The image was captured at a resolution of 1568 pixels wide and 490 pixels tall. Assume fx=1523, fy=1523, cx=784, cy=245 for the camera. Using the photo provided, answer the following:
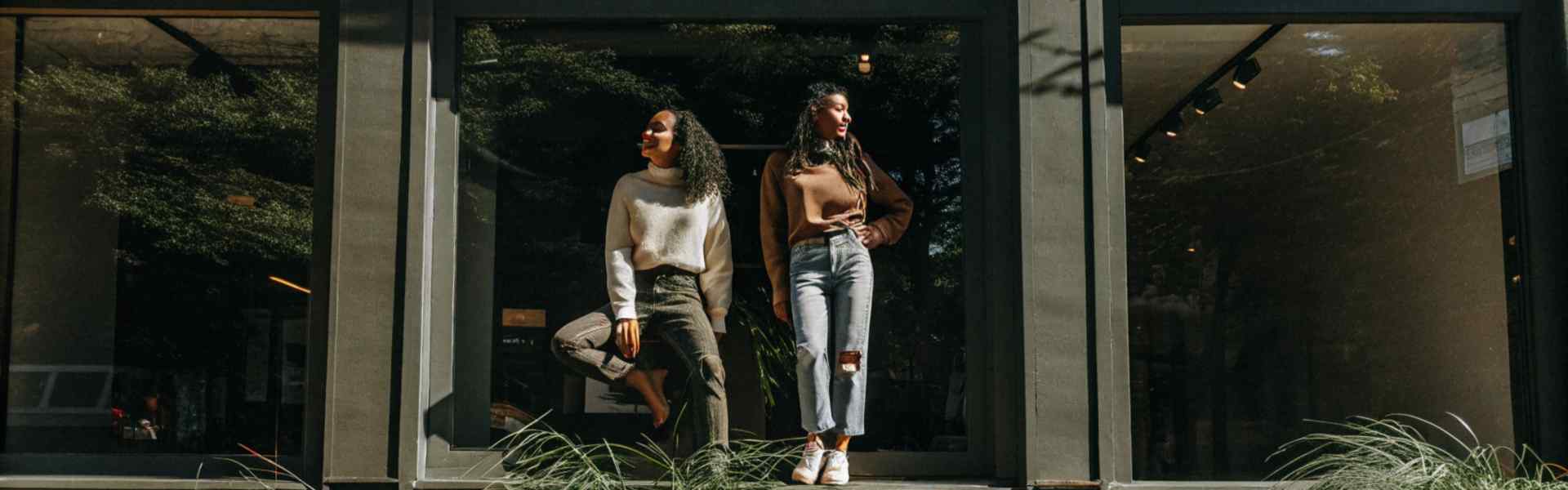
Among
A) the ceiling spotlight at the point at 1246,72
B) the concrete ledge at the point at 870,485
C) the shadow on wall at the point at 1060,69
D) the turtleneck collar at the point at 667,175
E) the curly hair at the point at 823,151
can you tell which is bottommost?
the concrete ledge at the point at 870,485

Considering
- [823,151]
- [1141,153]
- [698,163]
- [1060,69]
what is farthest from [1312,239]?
[698,163]

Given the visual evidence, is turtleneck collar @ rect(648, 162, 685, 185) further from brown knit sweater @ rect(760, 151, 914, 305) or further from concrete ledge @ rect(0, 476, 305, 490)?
concrete ledge @ rect(0, 476, 305, 490)

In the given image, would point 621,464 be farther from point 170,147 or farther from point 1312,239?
point 1312,239

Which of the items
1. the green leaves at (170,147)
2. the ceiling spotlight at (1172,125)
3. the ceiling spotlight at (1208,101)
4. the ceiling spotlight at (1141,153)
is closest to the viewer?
the ceiling spotlight at (1141,153)

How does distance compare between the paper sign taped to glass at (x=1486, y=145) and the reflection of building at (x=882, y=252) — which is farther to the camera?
the paper sign taped to glass at (x=1486, y=145)

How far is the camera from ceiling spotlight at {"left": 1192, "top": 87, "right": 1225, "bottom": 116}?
7191mm

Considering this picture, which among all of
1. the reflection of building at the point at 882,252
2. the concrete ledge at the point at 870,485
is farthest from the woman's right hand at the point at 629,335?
the concrete ledge at the point at 870,485

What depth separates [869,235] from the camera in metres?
6.39

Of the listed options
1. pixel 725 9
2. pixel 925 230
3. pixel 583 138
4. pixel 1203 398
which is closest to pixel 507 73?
pixel 583 138

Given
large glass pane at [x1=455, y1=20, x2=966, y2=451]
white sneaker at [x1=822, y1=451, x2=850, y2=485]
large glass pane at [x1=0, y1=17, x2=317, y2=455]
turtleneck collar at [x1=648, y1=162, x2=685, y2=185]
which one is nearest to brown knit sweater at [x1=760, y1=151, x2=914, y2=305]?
large glass pane at [x1=455, y1=20, x2=966, y2=451]

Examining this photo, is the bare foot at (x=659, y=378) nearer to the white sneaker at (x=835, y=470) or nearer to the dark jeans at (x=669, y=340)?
the dark jeans at (x=669, y=340)

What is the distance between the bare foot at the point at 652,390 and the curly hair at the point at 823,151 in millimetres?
1041

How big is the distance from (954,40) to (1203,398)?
2.05m

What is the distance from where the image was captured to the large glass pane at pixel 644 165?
21.1 feet
